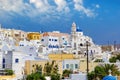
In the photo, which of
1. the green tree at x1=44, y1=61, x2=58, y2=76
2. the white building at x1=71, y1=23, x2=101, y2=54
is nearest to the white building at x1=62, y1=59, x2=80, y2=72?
→ the green tree at x1=44, y1=61, x2=58, y2=76

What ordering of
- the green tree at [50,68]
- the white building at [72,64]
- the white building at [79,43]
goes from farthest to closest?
1. the white building at [79,43]
2. the white building at [72,64]
3. the green tree at [50,68]

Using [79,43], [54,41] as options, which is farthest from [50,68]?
[79,43]

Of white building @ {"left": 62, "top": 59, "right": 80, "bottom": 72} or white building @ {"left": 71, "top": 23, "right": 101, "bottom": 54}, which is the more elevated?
white building @ {"left": 71, "top": 23, "right": 101, "bottom": 54}

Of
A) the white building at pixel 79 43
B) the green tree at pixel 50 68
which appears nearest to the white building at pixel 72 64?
the green tree at pixel 50 68

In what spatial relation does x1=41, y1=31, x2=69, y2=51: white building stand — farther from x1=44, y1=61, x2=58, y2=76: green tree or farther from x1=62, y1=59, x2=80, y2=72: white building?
x1=44, y1=61, x2=58, y2=76: green tree

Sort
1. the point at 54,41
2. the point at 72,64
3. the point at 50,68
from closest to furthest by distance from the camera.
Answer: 1. the point at 50,68
2. the point at 72,64
3. the point at 54,41

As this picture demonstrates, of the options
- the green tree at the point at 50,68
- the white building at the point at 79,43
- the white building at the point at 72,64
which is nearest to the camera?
the green tree at the point at 50,68

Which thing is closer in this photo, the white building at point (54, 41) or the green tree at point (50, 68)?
the green tree at point (50, 68)

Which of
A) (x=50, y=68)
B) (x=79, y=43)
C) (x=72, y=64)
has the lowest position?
(x=50, y=68)

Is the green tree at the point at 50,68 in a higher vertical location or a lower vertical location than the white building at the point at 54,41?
lower

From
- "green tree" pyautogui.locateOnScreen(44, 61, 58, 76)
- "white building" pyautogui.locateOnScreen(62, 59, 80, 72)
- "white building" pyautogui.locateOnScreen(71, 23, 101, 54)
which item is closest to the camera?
"green tree" pyautogui.locateOnScreen(44, 61, 58, 76)

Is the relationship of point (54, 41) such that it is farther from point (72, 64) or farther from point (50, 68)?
point (50, 68)

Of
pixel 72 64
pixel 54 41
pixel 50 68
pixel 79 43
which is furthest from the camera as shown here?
pixel 79 43

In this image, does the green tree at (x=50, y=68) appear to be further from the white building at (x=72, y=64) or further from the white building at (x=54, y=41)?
the white building at (x=54, y=41)
